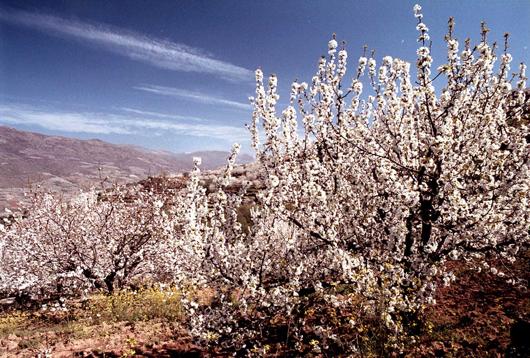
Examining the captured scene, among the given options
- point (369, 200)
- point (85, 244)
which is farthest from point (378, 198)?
point (85, 244)

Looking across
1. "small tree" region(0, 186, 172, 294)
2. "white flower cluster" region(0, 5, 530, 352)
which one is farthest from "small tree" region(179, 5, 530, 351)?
"small tree" region(0, 186, 172, 294)

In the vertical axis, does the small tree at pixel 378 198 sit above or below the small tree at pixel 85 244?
above

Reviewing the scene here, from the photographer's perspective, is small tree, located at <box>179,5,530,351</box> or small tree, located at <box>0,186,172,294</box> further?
small tree, located at <box>0,186,172,294</box>

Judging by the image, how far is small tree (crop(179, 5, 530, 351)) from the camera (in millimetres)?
6734

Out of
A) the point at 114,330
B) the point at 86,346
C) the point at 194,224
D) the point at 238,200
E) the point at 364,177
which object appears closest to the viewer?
the point at 194,224

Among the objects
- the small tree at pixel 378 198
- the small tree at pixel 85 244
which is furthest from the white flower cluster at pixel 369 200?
the small tree at pixel 85 244

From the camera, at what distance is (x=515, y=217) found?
7.39 m

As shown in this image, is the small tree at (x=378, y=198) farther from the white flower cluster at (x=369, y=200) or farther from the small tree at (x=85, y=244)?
the small tree at (x=85, y=244)

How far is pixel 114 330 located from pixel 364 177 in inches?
349

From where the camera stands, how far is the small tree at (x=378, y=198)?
673cm

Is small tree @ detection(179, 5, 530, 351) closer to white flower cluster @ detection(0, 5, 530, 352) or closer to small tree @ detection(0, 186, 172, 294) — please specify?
white flower cluster @ detection(0, 5, 530, 352)

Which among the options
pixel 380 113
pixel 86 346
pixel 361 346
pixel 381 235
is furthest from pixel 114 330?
pixel 380 113

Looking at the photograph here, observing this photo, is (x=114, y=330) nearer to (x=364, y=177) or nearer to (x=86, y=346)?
(x=86, y=346)

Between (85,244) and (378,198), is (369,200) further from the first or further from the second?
(85,244)
